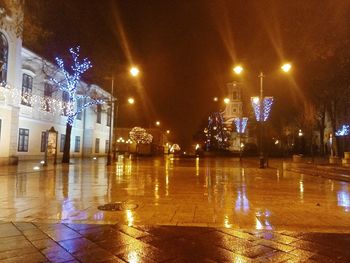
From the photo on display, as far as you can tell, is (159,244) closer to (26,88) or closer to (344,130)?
(26,88)

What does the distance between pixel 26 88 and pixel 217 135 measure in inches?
1929

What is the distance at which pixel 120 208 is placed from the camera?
9.95 m

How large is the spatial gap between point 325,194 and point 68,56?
912 inches

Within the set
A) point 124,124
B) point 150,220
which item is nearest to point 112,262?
point 150,220

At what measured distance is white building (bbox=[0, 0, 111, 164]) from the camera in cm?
2695

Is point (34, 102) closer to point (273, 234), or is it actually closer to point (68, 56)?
point (68, 56)

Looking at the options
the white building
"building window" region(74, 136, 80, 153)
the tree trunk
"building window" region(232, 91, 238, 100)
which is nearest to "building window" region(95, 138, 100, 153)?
the white building

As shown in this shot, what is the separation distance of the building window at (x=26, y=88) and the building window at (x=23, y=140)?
94.2 inches

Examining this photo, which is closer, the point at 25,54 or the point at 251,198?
the point at 251,198

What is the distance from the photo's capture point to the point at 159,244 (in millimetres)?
6395

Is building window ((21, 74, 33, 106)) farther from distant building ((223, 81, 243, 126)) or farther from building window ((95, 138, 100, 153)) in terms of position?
distant building ((223, 81, 243, 126))

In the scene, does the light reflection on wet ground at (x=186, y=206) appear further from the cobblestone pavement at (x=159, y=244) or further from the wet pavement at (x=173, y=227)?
the cobblestone pavement at (x=159, y=244)

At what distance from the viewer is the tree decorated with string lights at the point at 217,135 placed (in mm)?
77125

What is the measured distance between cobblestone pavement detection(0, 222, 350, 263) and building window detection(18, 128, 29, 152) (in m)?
27.4
